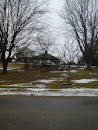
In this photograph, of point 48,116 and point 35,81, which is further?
point 35,81

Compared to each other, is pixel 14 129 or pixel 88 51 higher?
pixel 88 51

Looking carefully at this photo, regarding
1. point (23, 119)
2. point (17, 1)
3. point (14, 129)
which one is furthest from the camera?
point (17, 1)

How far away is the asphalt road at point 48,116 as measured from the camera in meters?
4.09

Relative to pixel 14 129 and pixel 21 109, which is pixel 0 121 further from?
pixel 21 109

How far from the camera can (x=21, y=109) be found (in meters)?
5.66

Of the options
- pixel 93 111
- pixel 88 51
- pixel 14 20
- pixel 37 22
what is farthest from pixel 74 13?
pixel 93 111

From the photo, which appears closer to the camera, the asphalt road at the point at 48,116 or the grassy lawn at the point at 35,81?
the asphalt road at the point at 48,116

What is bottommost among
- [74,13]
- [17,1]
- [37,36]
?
[37,36]

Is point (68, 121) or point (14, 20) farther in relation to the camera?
point (14, 20)

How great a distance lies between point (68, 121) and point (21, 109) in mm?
2059

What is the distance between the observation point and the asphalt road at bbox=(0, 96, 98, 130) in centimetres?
409

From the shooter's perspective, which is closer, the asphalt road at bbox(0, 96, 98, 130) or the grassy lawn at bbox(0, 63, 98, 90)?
the asphalt road at bbox(0, 96, 98, 130)

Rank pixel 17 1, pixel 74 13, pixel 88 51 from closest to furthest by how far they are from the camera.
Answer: pixel 17 1, pixel 88 51, pixel 74 13

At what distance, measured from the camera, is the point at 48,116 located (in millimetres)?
4902
